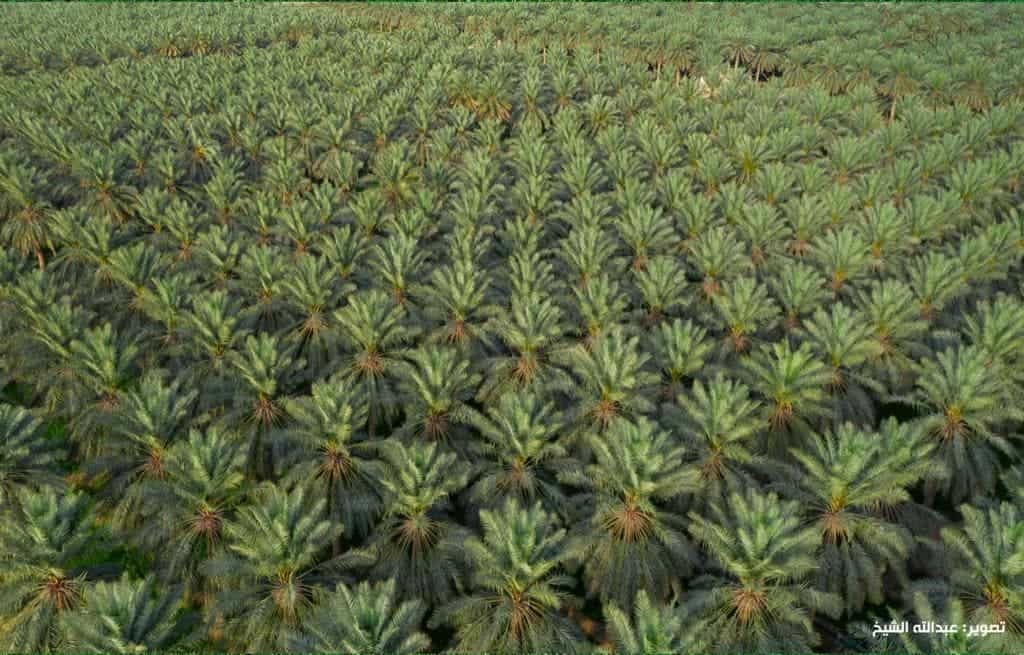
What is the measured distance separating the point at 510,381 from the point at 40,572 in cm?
1534

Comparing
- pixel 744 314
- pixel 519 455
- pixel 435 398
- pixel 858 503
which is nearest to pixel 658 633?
pixel 519 455

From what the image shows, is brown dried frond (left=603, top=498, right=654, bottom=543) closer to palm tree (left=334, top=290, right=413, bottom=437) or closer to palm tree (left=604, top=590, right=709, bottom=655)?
palm tree (left=604, top=590, right=709, bottom=655)

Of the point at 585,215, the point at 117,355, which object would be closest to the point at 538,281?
the point at 585,215

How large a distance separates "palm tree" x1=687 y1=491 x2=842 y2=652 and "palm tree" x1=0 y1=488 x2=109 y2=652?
1627 cm

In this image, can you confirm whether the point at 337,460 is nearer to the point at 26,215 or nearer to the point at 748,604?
the point at 748,604

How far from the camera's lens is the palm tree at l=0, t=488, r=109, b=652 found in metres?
16.8

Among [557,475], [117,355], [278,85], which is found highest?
[278,85]

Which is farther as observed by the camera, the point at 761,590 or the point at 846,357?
the point at 846,357

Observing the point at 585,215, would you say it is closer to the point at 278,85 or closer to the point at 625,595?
the point at 625,595

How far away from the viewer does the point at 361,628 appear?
15227 mm

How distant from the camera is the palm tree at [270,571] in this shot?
671 inches

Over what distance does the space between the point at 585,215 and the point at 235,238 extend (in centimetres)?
1852

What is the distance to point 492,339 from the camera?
2745 cm

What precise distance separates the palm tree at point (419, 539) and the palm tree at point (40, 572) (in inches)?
300
